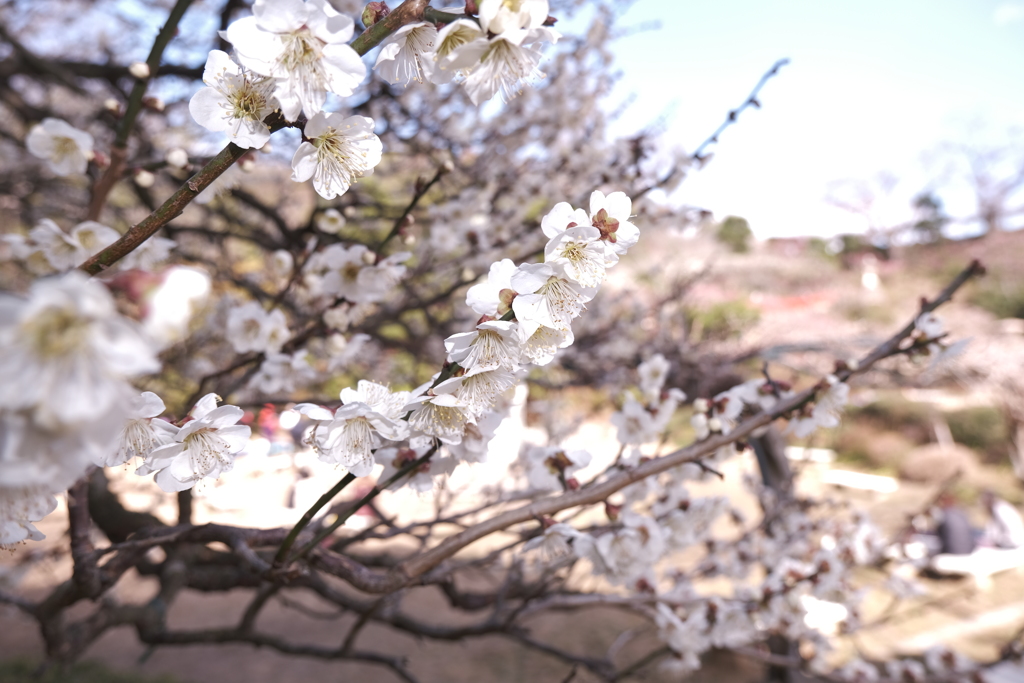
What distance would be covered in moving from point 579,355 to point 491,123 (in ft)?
5.83

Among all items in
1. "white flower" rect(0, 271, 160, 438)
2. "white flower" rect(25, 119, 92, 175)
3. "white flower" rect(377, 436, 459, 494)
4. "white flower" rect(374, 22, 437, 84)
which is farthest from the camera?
"white flower" rect(25, 119, 92, 175)

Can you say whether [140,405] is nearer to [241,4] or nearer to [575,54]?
[241,4]

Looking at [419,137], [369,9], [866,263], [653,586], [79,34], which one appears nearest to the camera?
[369,9]

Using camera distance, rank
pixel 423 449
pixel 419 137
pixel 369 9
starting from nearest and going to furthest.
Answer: pixel 369 9, pixel 423 449, pixel 419 137

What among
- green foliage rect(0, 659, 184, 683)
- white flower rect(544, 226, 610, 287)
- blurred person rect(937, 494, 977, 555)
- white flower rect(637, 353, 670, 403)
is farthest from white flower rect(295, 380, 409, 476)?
blurred person rect(937, 494, 977, 555)

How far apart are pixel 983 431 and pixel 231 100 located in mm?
12537

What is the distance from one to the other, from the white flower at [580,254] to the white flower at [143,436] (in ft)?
1.77

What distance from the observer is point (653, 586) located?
1901mm

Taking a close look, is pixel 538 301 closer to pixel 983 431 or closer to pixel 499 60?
pixel 499 60

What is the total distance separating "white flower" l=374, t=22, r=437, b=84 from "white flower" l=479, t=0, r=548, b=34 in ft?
0.34

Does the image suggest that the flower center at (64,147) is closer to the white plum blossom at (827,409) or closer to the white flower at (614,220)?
the white flower at (614,220)

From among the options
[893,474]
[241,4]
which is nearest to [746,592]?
[241,4]

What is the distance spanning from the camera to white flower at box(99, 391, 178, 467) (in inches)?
29.4

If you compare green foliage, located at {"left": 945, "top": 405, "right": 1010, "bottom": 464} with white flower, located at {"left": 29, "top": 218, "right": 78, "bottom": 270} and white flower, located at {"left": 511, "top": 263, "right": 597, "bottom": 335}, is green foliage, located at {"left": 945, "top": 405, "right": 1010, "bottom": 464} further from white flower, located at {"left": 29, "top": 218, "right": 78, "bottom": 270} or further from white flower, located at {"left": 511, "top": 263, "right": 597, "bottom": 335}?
white flower, located at {"left": 29, "top": 218, "right": 78, "bottom": 270}
